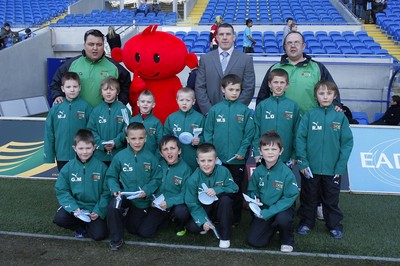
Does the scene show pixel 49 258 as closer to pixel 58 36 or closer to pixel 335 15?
pixel 58 36

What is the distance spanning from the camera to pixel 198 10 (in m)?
18.8

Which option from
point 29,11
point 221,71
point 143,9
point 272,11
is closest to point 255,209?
point 221,71

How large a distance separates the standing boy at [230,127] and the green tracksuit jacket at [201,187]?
21 cm

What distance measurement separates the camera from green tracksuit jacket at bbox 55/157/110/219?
13.6ft

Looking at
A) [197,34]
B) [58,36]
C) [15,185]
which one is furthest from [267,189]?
[58,36]

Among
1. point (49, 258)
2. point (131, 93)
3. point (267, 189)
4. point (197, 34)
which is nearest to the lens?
point (49, 258)

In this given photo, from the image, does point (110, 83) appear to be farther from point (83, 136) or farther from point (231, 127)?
point (231, 127)

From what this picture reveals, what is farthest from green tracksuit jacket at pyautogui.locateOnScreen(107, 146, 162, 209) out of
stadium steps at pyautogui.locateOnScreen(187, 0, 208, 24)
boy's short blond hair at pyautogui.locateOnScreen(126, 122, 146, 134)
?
stadium steps at pyautogui.locateOnScreen(187, 0, 208, 24)

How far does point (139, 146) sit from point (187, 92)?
0.70m

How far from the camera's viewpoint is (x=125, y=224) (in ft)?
14.2

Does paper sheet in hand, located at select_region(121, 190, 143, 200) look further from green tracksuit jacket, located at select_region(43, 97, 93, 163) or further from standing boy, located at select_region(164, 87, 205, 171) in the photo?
green tracksuit jacket, located at select_region(43, 97, 93, 163)

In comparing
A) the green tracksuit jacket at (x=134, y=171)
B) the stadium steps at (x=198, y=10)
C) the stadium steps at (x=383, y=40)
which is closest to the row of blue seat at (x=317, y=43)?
the stadium steps at (x=383, y=40)

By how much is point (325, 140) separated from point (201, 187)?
1.19 m

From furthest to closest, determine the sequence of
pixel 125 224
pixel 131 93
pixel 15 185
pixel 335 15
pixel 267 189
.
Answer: pixel 335 15 < pixel 15 185 < pixel 131 93 < pixel 125 224 < pixel 267 189
